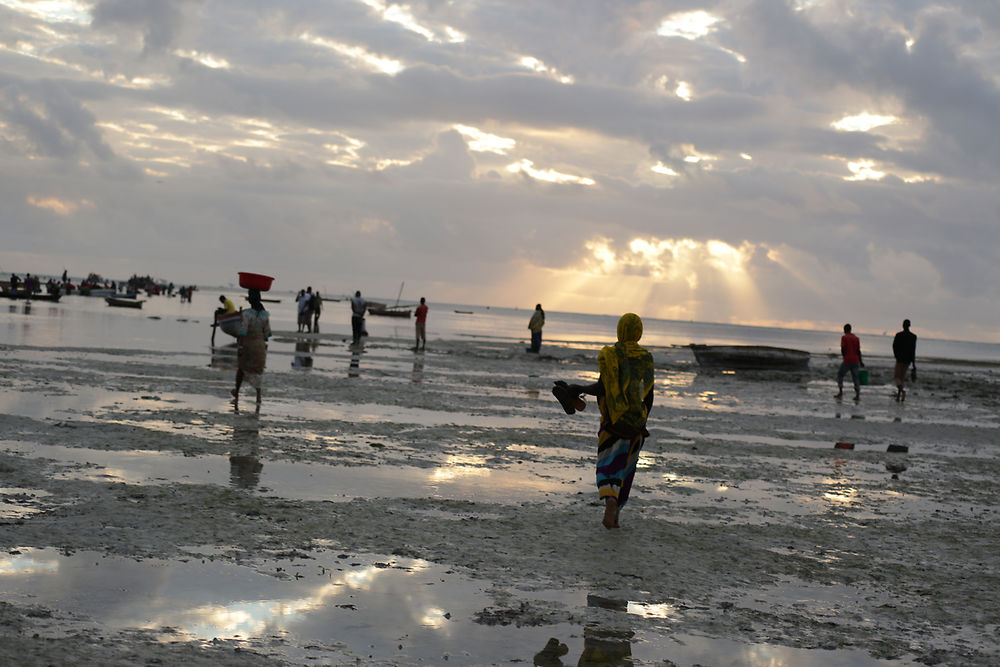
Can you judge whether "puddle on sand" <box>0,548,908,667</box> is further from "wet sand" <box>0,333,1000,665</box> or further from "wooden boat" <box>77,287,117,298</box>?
"wooden boat" <box>77,287,117,298</box>

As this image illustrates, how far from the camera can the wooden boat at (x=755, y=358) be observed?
3703cm

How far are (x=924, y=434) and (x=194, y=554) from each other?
15.6m

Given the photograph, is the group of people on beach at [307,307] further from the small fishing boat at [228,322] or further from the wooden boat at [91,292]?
the wooden boat at [91,292]

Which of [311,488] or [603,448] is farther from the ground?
[603,448]

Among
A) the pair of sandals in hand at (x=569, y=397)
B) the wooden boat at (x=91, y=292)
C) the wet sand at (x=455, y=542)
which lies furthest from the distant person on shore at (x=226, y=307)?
the wooden boat at (x=91, y=292)

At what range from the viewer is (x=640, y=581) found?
6.48 meters

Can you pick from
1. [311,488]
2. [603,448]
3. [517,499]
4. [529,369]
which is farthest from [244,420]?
[529,369]

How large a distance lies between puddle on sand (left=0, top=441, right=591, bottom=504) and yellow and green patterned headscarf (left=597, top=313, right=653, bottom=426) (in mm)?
1511

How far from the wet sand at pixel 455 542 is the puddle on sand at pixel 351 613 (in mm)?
20

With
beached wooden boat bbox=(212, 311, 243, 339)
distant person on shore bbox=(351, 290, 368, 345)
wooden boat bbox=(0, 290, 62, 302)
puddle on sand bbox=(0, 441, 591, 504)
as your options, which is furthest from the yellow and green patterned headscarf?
wooden boat bbox=(0, 290, 62, 302)

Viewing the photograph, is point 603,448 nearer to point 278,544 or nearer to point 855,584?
point 855,584

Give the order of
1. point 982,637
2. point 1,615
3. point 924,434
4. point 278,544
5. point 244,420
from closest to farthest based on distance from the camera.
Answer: point 1,615
point 982,637
point 278,544
point 244,420
point 924,434

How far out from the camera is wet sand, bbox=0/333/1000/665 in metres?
5.09

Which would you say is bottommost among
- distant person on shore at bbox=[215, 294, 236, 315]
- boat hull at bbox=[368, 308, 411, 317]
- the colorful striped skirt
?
the colorful striped skirt
